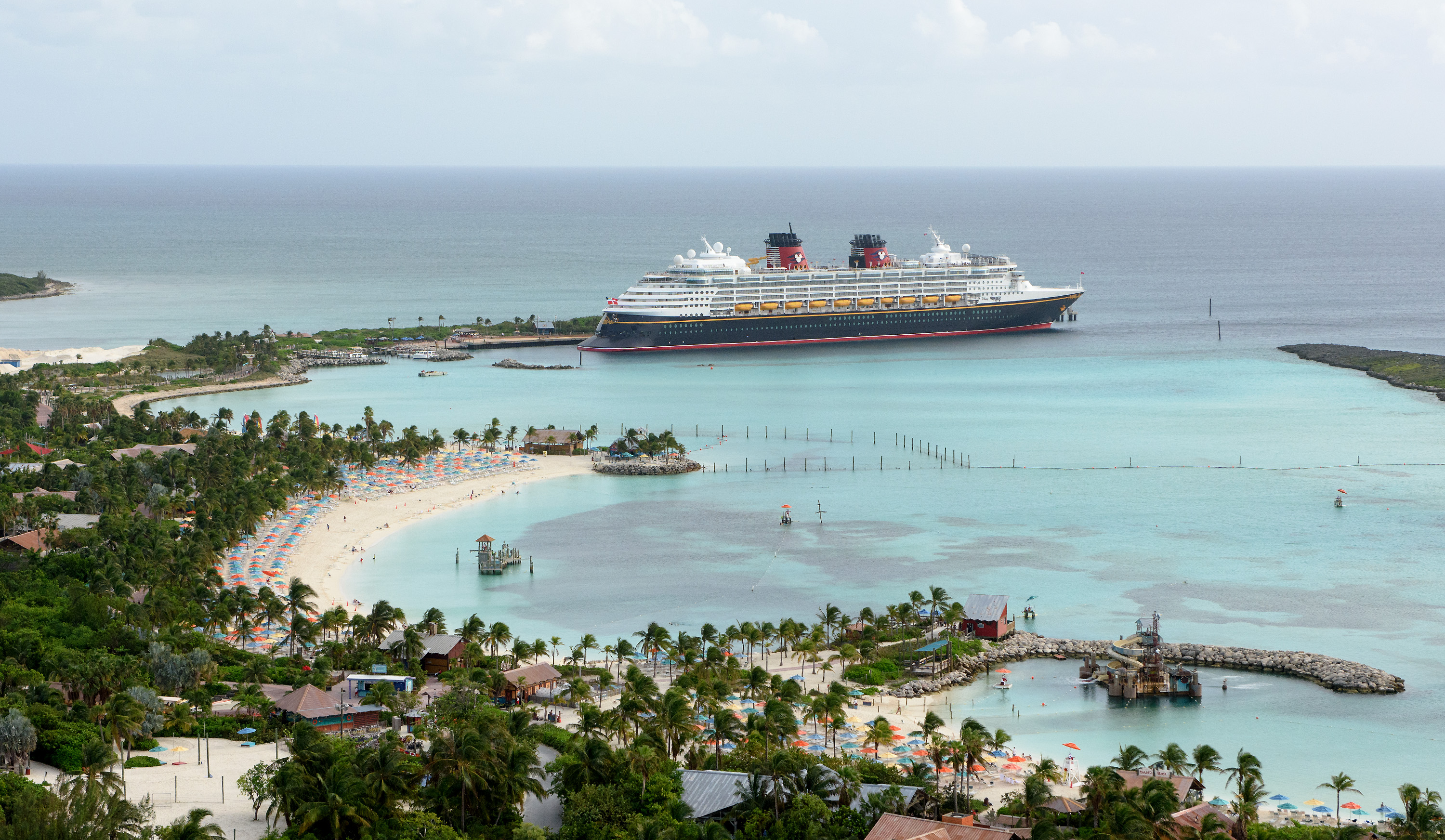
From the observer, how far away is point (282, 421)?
244 feet

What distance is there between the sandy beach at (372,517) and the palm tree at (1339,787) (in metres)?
30.2

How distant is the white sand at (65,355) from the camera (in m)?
99.1

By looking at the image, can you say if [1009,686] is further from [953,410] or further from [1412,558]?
[953,410]

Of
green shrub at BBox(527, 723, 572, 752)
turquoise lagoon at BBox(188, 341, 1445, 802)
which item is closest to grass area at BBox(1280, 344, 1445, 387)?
turquoise lagoon at BBox(188, 341, 1445, 802)

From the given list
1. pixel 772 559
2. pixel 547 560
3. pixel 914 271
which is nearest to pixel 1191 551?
pixel 772 559

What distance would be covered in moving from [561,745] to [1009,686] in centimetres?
1430

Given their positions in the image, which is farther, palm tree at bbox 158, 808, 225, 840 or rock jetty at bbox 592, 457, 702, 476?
rock jetty at bbox 592, 457, 702, 476

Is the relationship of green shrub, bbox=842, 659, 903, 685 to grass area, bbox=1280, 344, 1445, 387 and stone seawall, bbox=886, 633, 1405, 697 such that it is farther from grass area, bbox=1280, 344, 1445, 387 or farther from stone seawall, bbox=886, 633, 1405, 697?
grass area, bbox=1280, 344, 1445, 387

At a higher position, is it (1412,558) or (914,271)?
A: (914,271)

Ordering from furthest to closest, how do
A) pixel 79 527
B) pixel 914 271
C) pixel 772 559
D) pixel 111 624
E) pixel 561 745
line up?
pixel 914 271 → pixel 772 559 → pixel 79 527 → pixel 111 624 → pixel 561 745

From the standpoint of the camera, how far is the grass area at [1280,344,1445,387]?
96.5 m

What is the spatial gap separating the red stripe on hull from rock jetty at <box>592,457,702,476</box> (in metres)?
42.4

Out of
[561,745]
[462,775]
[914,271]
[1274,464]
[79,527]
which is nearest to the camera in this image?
[462,775]

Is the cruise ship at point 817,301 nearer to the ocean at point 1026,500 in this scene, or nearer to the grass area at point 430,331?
the ocean at point 1026,500
